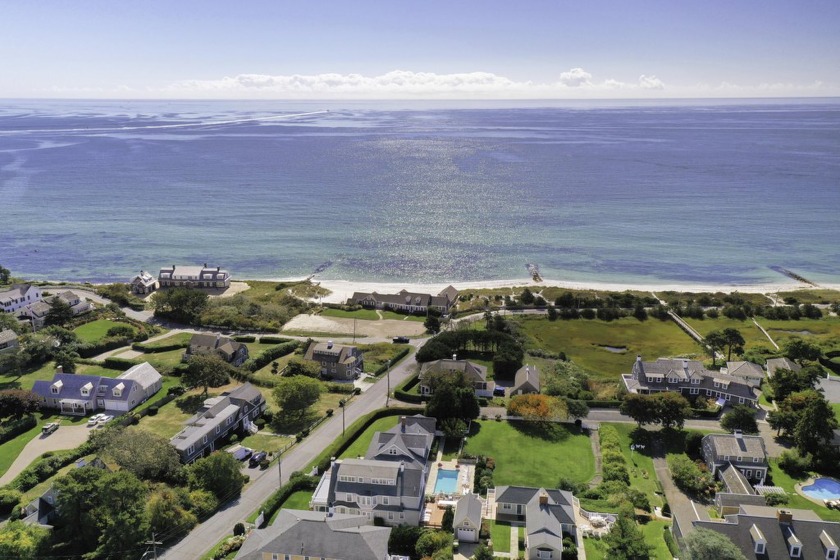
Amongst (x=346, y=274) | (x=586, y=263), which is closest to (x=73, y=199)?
(x=346, y=274)

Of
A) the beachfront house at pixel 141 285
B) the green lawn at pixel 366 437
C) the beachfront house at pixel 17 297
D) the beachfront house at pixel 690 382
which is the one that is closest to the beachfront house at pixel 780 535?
the beachfront house at pixel 690 382

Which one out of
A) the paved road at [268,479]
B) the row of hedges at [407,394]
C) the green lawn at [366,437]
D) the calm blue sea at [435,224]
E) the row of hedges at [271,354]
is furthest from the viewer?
the calm blue sea at [435,224]

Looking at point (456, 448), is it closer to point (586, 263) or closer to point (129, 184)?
point (586, 263)

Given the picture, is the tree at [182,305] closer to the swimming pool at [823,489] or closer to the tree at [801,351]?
the swimming pool at [823,489]

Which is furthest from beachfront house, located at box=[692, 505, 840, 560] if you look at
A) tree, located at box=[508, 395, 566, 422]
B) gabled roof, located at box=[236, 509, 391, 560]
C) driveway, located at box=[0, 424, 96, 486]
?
driveway, located at box=[0, 424, 96, 486]

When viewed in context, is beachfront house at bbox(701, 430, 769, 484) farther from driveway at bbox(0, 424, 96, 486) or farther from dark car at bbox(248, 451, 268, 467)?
driveway at bbox(0, 424, 96, 486)

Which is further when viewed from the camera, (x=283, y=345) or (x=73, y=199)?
(x=73, y=199)
